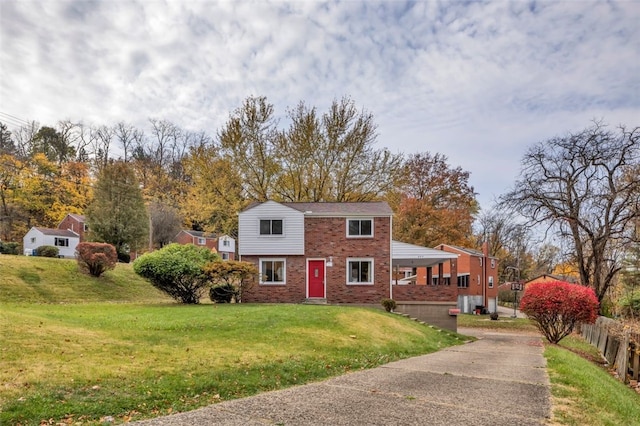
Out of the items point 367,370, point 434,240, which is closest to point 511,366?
point 367,370

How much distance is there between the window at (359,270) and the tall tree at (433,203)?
46.4 feet

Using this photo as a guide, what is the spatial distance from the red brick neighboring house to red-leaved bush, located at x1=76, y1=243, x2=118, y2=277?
21.9 metres

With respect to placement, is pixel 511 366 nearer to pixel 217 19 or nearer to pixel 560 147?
pixel 217 19

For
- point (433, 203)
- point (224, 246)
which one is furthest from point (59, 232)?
point (433, 203)

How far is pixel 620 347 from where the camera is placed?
46.8 feet

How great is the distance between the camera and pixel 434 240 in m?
39.7

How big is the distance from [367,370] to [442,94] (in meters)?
13.2

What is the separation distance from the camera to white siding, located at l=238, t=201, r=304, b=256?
24344 mm

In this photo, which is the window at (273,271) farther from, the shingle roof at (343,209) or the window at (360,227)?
the window at (360,227)

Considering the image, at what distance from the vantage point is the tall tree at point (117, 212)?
37031 millimetres

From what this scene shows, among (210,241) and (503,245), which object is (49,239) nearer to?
(210,241)

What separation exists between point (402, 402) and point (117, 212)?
3517 cm

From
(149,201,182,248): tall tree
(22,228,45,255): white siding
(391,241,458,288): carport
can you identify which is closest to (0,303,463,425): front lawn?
(391,241,458,288): carport

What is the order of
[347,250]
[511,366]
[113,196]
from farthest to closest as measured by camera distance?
[113,196] → [347,250] → [511,366]
